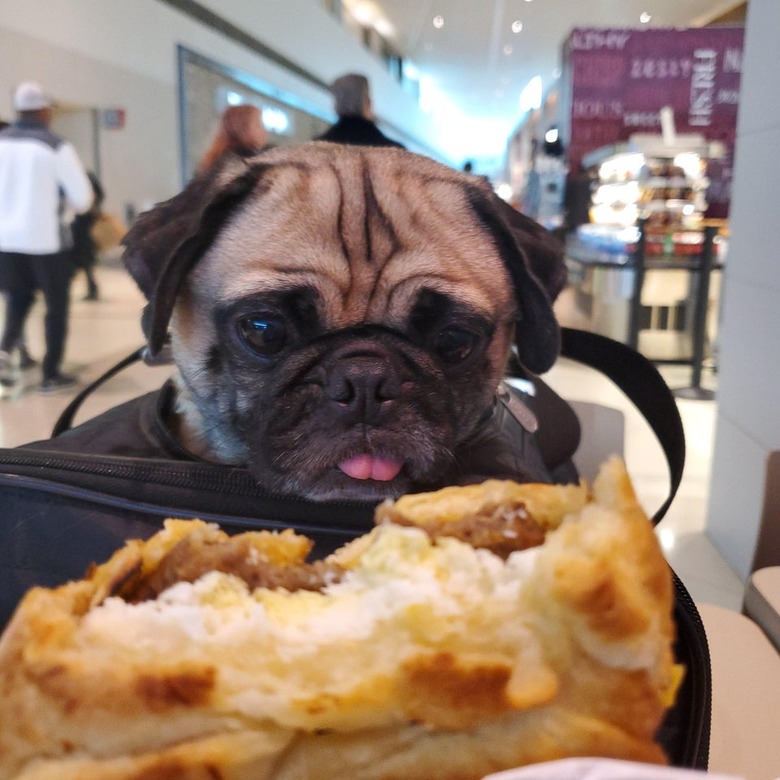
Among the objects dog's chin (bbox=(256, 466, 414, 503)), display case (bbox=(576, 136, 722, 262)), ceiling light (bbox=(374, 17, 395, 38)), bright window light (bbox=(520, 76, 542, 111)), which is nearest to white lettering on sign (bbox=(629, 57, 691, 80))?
display case (bbox=(576, 136, 722, 262))

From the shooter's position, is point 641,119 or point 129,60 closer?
point 129,60

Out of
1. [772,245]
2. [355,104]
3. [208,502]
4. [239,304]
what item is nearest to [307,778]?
[208,502]

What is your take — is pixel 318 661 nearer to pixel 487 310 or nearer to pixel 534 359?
pixel 487 310

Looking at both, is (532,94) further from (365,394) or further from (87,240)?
(365,394)

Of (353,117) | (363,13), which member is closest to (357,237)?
(353,117)

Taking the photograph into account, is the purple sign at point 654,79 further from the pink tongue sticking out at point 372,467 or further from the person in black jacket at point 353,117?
the pink tongue sticking out at point 372,467

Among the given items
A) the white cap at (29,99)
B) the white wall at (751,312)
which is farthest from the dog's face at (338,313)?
the white cap at (29,99)
